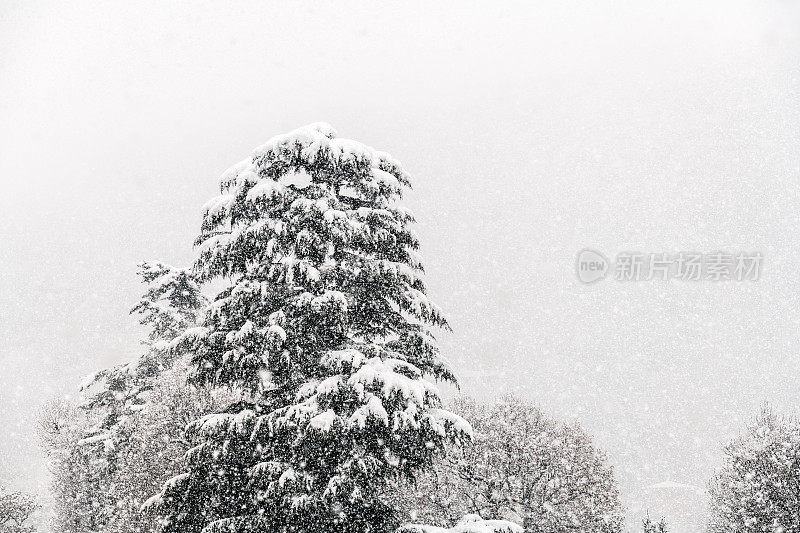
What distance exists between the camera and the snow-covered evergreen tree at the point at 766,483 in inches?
885

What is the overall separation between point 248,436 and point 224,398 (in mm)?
11877

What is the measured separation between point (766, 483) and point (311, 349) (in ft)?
72.0

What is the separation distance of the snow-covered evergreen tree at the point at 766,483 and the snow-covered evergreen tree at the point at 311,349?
65.2 ft

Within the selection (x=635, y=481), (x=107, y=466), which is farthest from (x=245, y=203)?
(x=635, y=481)

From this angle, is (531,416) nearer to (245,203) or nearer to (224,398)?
(224,398)

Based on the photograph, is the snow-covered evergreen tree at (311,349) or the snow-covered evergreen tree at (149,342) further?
the snow-covered evergreen tree at (149,342)

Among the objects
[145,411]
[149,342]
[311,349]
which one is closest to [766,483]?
[311,349]

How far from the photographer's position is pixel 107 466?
23531 millimetres

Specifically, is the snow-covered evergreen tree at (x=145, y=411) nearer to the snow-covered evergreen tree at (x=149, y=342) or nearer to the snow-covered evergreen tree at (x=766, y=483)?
the snow-covered evergreen tree at (x=149, y=342)

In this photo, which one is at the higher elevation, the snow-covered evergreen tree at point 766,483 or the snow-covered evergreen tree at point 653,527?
the snow-covered evergreen tree at point 766,483

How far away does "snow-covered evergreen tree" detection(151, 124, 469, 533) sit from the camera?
821 cm

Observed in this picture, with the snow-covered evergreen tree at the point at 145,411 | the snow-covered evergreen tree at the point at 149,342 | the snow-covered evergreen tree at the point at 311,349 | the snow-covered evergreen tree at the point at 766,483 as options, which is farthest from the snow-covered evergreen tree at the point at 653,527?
the snow-covered evergreen tree at the point at 311,349

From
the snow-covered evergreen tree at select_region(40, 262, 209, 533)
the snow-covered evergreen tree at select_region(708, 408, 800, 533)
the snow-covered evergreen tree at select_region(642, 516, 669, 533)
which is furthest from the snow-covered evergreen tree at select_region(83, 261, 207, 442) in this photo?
the snow-covered evergreen tree at select_region(708, 408, 800, 533)

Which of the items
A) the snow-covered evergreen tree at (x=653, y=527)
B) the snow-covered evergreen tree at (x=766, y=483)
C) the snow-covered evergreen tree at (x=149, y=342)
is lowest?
the snow-covered evergreen tree at (x=653, y=527)
